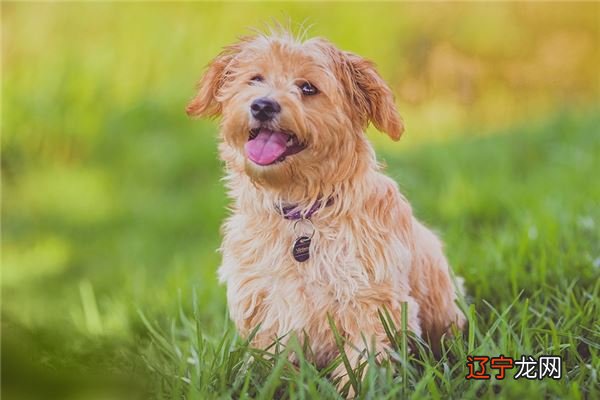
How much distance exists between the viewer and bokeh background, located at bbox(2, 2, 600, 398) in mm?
6125

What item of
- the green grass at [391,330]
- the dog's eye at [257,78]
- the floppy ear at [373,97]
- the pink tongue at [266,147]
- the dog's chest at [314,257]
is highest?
the dog's eye at [257,78]

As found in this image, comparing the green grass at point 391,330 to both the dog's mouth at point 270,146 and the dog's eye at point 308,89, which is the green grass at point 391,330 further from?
the dog's eye at point 308,89

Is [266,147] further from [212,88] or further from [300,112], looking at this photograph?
Result: [212,88]

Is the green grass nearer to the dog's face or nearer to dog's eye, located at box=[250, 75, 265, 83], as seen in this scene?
the dog's face

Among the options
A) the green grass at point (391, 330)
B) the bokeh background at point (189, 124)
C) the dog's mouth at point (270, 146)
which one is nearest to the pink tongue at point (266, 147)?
the dog's mouth at point (270, 146)

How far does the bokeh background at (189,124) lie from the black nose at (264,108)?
2.60m

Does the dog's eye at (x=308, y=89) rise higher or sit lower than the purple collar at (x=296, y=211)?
higher

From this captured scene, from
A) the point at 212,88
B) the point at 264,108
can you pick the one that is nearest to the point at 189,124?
the point at 212,88

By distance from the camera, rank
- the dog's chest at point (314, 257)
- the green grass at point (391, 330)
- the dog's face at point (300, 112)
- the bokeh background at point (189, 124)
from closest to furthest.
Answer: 1. the green grass at point (391, 330)
2. the dog's face at point (300, 112)
3. the dog's chest at point (314, 257)
4. the bokeh background at point (189, 124)

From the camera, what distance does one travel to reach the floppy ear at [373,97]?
2852 mm

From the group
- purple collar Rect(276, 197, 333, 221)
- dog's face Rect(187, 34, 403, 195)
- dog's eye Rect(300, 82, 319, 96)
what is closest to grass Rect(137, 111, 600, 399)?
purple collar Rect(276, 197, 333, 221)

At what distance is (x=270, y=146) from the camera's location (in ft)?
8.80

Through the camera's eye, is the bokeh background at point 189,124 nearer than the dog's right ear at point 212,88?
No

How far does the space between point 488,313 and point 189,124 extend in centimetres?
488
